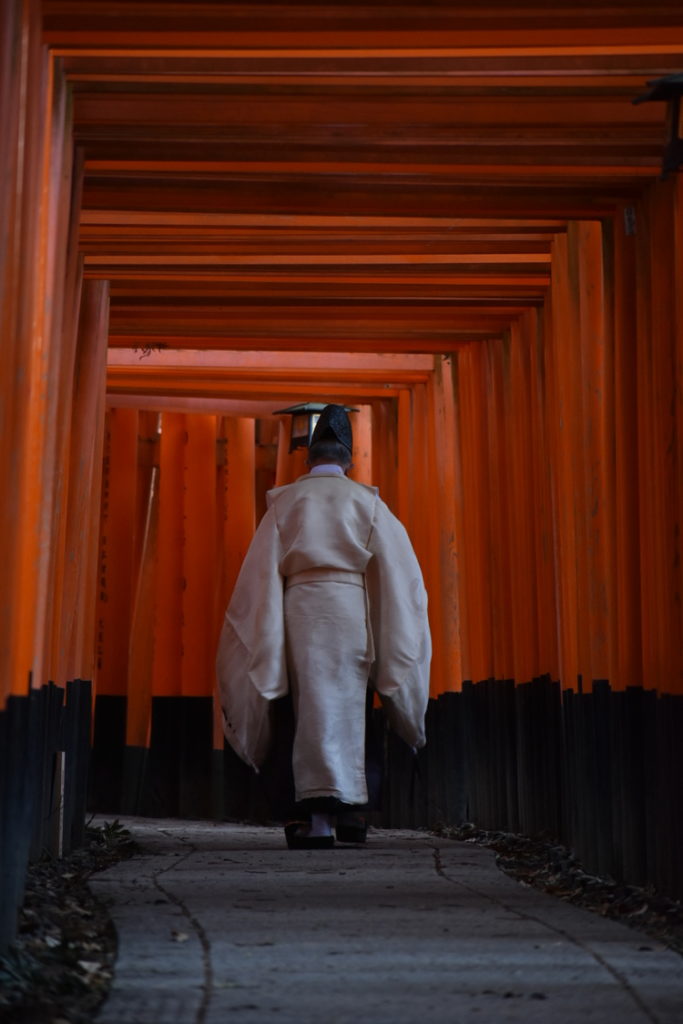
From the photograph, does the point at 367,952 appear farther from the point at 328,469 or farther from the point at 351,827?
the point at 328,469

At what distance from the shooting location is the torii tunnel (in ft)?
18.0

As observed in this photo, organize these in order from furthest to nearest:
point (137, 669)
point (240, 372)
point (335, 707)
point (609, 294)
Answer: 1. point (137, 669)
2. point (240, 372)
3. point (335, 707)
4. point (609, 294)

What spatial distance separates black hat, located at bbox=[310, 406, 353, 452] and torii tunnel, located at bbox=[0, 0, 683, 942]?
666mm

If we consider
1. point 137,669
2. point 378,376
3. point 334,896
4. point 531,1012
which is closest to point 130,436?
point 137,669

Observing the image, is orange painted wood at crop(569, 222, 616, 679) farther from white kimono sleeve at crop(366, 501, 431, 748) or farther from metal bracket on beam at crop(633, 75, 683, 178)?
white kimono sleeve at crop(366, 501, 431, 748)

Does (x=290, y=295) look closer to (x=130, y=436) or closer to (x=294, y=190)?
(x=294, y=190)

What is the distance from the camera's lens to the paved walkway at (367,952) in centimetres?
367

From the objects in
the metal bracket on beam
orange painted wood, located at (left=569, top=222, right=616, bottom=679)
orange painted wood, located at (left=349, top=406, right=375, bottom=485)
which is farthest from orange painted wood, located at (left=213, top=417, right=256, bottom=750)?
the metal bracket on beam

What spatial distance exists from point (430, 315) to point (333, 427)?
1104 millimetres

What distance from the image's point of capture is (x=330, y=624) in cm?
819

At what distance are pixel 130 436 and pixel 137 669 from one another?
5.65 ft

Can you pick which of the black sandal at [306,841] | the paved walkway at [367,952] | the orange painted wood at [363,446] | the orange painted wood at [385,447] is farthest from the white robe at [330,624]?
the orange painted wood at [363,446]

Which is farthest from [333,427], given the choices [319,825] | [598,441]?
[319,825]

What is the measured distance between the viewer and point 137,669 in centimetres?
1270
